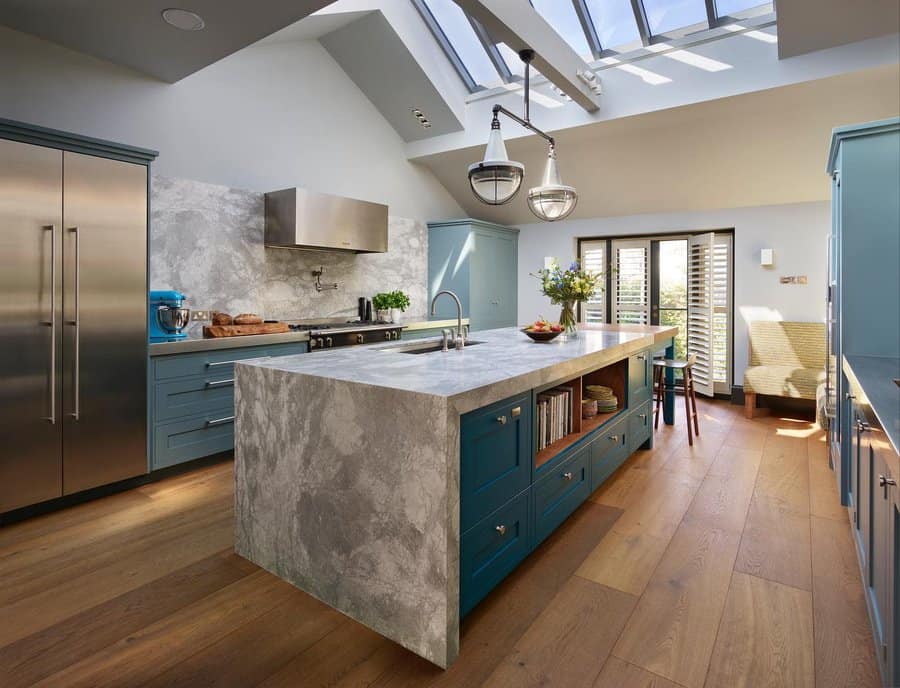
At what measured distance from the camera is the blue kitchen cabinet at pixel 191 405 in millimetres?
3299

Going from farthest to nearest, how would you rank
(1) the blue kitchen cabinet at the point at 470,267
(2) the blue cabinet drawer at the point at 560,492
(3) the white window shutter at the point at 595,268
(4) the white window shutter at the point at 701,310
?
(3) the white window shutter at the point at 595,268 < (1) the blue kitchen cabinet at the point at 470,267 < (4) the white window shutter at the point at 701,310 < (2) the blue cabinet drawer at the point at 560,492

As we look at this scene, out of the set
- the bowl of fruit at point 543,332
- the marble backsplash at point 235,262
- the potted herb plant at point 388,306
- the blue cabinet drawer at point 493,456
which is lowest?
the blue cabinet drawer at point 493,456

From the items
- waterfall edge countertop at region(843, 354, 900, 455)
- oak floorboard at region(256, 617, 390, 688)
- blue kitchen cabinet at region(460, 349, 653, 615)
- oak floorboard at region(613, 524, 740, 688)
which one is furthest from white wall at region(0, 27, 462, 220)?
waterfall edge countertop at region(843, 354, 900, 455)

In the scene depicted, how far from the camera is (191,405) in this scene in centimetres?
348

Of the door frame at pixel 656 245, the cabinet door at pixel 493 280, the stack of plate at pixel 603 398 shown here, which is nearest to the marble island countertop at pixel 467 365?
the stack of plate at pixel 603 398

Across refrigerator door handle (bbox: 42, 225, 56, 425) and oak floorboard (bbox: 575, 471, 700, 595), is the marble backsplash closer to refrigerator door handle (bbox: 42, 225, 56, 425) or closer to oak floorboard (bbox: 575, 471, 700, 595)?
refrigerator door handle (bbox: 42, 225, 56, 425)

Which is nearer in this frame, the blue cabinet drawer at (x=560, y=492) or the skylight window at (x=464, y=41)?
the blue cabinet drawer at (x=560, y=492)

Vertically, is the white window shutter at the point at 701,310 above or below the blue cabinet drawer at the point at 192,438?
above

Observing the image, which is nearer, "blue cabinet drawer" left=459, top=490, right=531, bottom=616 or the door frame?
"blue cabinet drawer" left=459, top=490, right=531, bottom=616

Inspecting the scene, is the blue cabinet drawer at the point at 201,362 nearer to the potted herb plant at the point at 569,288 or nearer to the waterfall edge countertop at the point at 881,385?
the potted herb plant at the point at 569,288

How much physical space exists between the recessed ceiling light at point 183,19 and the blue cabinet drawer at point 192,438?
7.66 ft

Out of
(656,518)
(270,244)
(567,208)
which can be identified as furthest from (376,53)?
(656,518)

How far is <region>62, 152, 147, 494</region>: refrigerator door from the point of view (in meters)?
2.86

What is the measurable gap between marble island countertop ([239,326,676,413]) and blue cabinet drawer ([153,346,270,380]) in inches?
52.8
